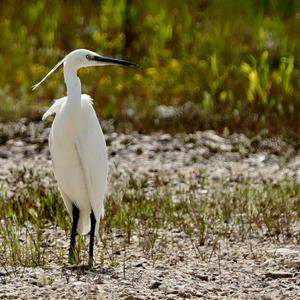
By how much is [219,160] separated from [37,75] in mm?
3451

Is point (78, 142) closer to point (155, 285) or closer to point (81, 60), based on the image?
point (81, 60)

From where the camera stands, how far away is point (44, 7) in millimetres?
16359

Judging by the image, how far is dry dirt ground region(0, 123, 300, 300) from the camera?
6375mm

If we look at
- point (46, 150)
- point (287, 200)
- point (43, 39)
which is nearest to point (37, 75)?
point (43, 39)

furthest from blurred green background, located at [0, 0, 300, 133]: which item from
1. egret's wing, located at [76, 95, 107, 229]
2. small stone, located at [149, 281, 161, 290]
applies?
small stone, located at [149, 281, 161, 290]

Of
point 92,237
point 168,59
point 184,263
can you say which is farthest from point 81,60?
point 168,59

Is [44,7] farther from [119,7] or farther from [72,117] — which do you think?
[72,117]

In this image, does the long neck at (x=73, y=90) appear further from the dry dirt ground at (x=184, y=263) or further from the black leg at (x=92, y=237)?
the dry dirt ground at (x=184, y=263)

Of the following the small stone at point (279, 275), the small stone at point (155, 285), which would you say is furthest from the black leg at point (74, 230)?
the small stone at point (279, 275)

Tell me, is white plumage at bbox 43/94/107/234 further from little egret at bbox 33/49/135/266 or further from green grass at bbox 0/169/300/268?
green grass at bbox 0/169/300/268

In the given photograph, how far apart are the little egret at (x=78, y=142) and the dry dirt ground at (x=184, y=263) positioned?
17.5 inches

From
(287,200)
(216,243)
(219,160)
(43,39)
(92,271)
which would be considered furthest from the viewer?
(43,39)

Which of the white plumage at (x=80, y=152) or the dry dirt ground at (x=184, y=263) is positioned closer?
the dry dirt ground at (x=184, y=263)

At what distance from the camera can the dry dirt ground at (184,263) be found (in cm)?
638
